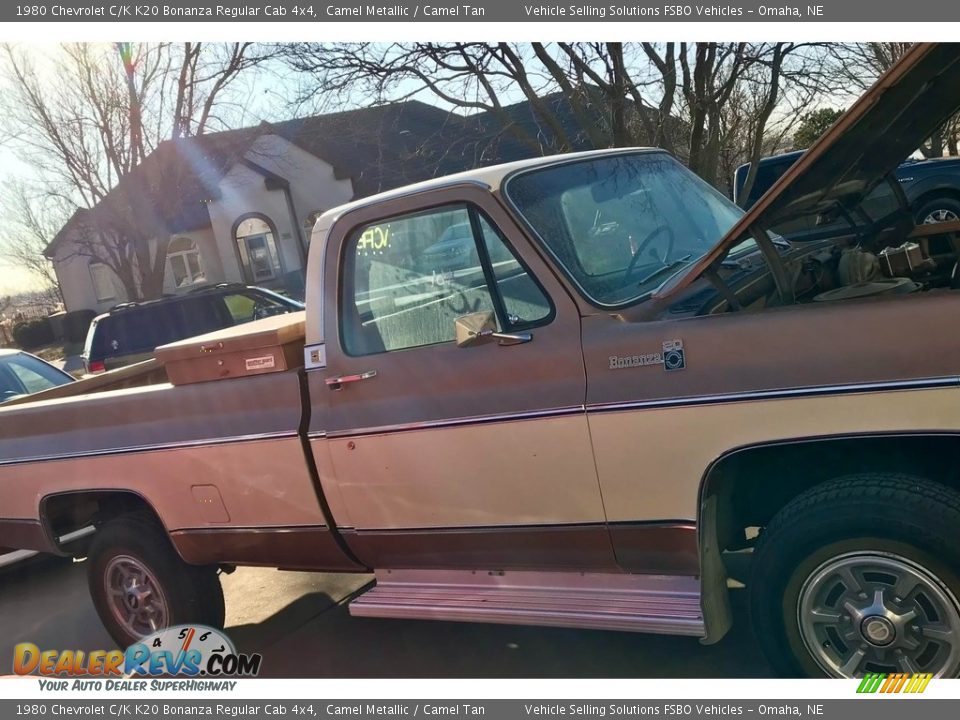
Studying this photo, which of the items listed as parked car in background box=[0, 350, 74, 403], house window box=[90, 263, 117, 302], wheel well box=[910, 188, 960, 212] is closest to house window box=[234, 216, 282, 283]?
house window box=[90, 263, 117, 302]

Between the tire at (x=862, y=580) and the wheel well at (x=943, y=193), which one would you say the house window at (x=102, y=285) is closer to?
the wheel well at (x=943, y=193)

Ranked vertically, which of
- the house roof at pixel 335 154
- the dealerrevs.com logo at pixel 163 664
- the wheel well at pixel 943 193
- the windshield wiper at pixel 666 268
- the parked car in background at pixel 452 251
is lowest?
the dealerrevs.com logo at pixel 163 664

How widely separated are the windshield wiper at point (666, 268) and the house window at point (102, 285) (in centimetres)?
3421

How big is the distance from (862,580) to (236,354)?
2.87m

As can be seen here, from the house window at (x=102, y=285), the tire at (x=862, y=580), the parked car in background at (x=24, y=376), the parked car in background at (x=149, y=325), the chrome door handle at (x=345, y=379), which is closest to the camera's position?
the tire at (x=862, y=580)

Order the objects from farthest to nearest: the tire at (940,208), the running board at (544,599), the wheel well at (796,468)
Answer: the tire at (940,208) < the running board at (544,599) < the wheel well at (796,468)

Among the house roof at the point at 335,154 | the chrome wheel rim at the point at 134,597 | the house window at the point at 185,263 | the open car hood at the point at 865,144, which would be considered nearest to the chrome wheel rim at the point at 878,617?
the open car hood at the point at 865,144

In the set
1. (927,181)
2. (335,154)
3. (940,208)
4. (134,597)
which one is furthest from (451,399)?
(335,154)

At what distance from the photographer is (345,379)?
3844mm

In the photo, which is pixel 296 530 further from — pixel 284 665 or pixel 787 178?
pixel 787 178

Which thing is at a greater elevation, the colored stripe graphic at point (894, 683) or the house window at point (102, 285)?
the house window at point (102, 285)

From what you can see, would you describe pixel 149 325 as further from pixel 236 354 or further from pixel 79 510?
pixel 236 354

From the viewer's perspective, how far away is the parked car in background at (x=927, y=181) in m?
11.5
